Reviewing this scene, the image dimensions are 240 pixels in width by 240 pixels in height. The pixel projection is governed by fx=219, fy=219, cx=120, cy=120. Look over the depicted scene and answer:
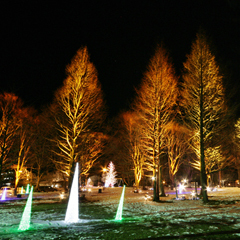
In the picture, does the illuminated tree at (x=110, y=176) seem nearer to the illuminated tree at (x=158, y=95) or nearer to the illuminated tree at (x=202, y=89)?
the illuminated tree at (x=158, y=95)

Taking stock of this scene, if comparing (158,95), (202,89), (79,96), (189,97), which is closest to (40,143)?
(79,96)

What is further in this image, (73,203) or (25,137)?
(25,137)

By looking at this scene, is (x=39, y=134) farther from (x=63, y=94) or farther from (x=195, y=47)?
(x=195, y=47)

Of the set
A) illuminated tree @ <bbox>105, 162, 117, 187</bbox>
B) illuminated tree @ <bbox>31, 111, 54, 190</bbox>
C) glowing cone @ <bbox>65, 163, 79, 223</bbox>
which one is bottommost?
glowing cone @ <bbox>65, 163, 79, 223</bbox>

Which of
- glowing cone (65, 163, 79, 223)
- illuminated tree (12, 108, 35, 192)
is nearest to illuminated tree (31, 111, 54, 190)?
illuminated tree (12, 108, 35, 192)

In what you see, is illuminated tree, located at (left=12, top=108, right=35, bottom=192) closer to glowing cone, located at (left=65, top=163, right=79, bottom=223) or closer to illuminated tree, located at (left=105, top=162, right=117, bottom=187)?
illuminated tree, located at (left=105, top=162, right=117, bottom=187)

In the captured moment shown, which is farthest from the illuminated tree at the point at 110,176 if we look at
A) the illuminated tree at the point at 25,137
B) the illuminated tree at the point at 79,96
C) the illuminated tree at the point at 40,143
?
the illuminated tree at the point at 79,96

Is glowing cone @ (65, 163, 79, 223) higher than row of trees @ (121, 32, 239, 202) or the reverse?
the reverse

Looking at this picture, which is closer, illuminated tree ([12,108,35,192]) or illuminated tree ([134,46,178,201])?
illuminated tree ([134,46,178,201])

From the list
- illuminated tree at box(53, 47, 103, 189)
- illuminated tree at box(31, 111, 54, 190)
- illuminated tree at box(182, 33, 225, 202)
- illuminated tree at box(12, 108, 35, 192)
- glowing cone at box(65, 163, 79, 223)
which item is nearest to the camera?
glowing cone at box(65, 163, 79, 223)

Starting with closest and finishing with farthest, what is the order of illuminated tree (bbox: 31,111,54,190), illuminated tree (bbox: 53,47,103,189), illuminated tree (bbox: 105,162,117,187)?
illuminated tree (bbox: 53,47,103,189) → illuminated tree (bbox: 31,111,54,190) → illuminated tree (bbox: 105,162,117,187)

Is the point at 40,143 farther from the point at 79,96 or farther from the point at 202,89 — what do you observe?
the point at 202,89

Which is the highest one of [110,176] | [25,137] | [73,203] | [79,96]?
[79,96]

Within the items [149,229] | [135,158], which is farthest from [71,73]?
[135,158]
